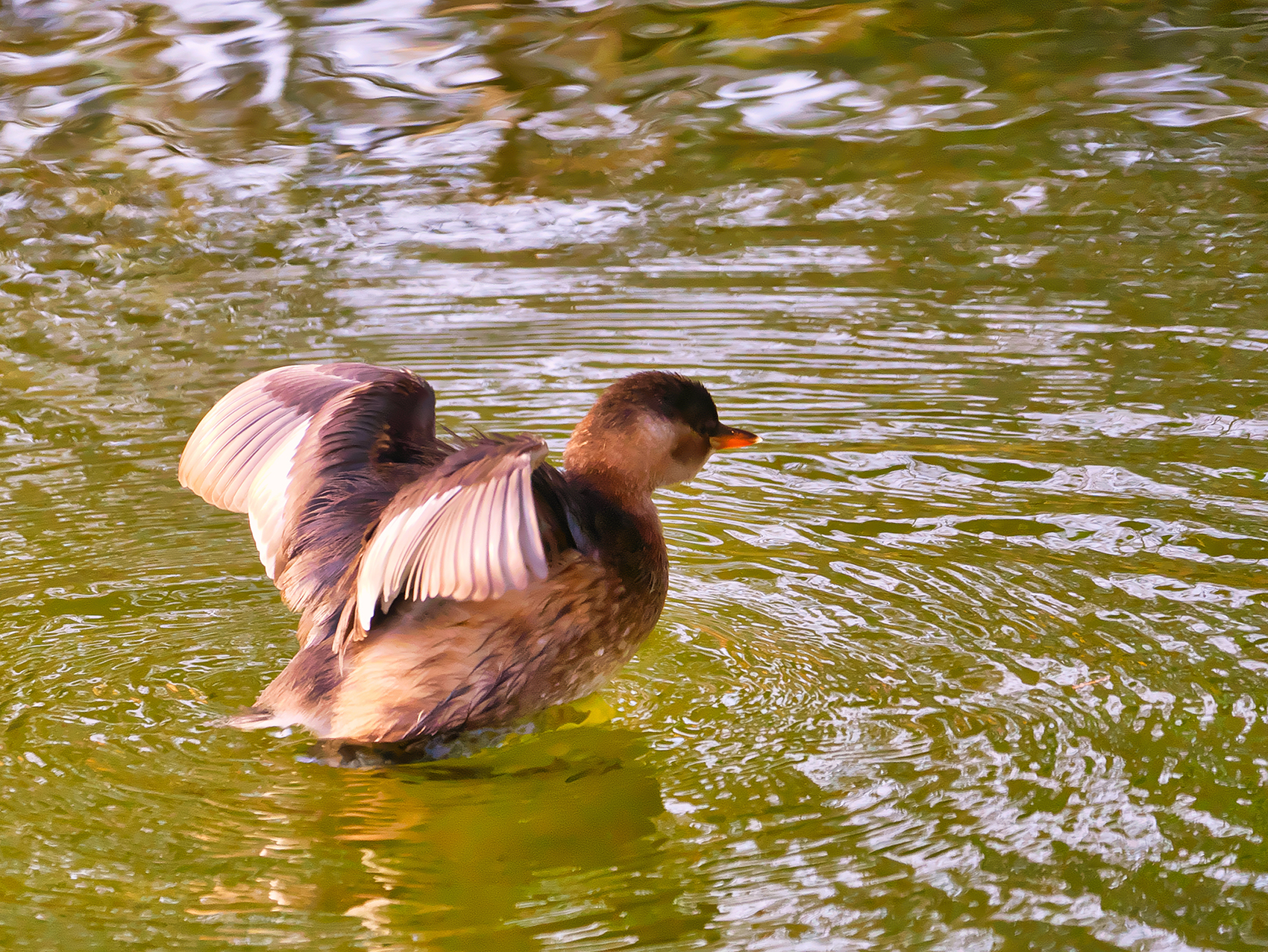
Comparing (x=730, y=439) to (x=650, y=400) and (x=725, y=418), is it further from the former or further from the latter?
(x=725, y=418)

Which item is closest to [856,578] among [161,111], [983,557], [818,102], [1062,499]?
[983,557]

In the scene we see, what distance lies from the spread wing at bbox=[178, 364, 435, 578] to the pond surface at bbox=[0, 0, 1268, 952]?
43 centimetres

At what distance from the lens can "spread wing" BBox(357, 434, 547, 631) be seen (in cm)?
348

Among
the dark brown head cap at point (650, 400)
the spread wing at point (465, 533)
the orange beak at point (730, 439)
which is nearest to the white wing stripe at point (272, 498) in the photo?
the dark brown head cap at point (650, 400)

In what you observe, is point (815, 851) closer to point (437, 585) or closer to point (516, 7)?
point (437, 585)

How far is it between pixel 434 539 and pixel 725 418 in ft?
9.57

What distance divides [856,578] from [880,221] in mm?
3876

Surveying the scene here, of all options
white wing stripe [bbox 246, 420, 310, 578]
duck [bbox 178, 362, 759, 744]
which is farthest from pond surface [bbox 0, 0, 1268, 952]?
white wing stripe [bbox 246, 420, 310, 578]

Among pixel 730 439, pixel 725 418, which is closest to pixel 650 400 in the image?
pixel 730 439

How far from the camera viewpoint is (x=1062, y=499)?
551 centimetres

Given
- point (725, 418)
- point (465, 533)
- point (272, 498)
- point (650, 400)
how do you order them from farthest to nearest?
1. point (725, 418)
2. point (272, 498)
3. point (650, 400)
4. point (465, 533)

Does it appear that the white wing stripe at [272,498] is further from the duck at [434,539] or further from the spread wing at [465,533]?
the spread wing at [465,533]

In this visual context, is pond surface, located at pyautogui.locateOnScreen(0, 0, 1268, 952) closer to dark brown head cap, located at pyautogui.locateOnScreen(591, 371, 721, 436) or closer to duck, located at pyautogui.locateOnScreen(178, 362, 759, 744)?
duck, located at pyautogui.locateOnScreen(178, 362, 759, 744)

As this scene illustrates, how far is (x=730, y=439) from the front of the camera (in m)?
4.90
